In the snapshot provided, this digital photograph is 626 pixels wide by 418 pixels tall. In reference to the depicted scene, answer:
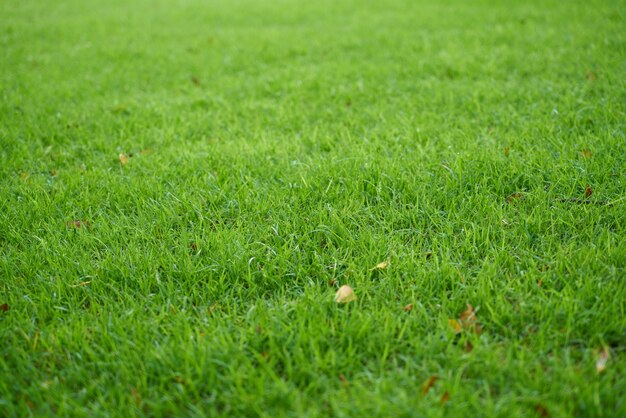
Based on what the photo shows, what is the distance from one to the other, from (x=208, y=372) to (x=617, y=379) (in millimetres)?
1463

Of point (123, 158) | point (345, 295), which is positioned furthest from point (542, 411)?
point (123, 158)

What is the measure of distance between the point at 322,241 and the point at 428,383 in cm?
102

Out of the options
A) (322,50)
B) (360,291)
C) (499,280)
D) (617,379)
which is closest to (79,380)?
(360,291)

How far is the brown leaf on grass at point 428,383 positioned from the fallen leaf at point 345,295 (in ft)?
1.61

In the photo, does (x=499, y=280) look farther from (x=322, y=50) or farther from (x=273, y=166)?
(x=322, y=50)

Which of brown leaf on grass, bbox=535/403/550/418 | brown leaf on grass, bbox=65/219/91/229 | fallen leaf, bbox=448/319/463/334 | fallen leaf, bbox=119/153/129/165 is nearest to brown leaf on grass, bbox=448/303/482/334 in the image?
fallen leaf, bbox=448/319/463/334

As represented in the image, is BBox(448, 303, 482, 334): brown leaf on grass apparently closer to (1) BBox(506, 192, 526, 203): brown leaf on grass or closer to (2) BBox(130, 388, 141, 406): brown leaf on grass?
(1) BBox(506, 192, 526, 203): brown leaf on grass

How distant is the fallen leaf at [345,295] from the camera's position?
2070 mm

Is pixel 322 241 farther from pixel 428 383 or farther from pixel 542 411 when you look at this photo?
pixel 542 411

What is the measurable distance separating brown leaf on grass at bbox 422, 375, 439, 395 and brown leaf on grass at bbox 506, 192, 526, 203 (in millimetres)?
1345

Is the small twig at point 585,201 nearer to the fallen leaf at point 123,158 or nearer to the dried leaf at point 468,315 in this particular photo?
the dried leaf at point 468,315

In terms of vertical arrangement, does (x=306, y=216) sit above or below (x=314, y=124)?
below

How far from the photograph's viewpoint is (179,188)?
3.02 meters

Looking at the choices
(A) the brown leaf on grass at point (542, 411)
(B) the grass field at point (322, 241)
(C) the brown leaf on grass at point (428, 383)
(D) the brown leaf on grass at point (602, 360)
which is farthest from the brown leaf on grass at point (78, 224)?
(D) the brown leaf on grass at point (602, 360)
